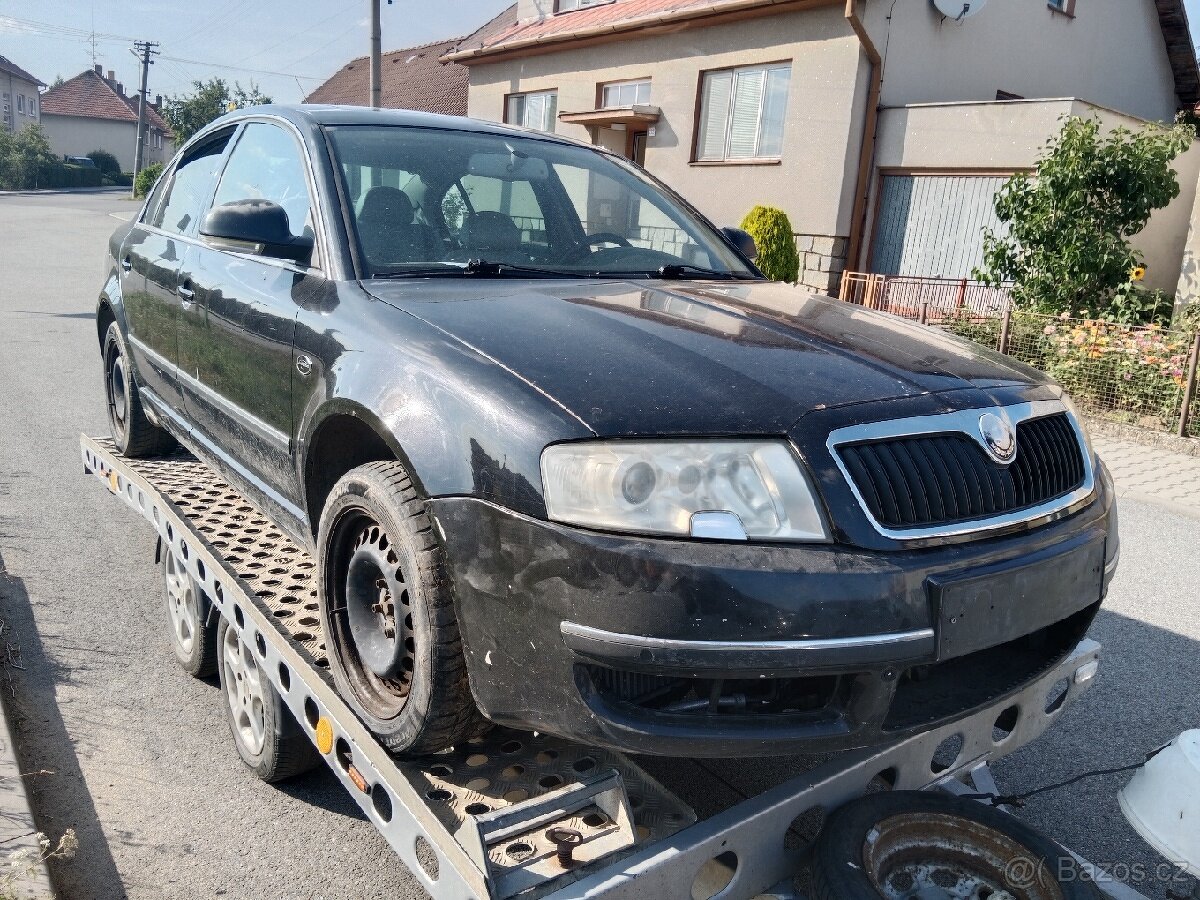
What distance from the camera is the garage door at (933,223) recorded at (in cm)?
1421

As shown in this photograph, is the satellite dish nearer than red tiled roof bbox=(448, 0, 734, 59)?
Yes

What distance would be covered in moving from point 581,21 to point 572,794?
20.1 metres

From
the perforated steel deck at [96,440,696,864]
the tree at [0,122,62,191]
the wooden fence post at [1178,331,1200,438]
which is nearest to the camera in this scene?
the perforated steel deck at [96,440,696,864]

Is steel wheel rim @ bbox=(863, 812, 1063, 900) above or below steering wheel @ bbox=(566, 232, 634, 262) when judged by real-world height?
below

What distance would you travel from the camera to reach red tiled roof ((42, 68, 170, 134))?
76000 millimetres

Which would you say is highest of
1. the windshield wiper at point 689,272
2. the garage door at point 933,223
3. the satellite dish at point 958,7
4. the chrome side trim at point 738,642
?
the satellite dish at point 958,7

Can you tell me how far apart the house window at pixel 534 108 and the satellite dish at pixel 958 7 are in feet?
26.4

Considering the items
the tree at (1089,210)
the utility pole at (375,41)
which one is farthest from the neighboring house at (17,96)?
the tree at (1089,210)

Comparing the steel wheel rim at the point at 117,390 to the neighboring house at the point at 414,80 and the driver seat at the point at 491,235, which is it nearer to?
the driver seat at the point at 491,235

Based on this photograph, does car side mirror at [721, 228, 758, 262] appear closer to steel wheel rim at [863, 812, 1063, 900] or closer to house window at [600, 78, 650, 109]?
steel wheel rim at [863, 812, 1063, 900]

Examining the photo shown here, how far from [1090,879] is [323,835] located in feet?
6.63

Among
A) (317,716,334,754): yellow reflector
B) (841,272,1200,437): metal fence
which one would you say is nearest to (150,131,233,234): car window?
(317,716,334,754): yellow reflector

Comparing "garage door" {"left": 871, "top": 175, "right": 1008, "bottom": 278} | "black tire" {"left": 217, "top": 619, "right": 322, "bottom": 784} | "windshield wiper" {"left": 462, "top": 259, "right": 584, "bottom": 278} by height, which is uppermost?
"garage door" {"left": 871, "top": 175, "right": 1008, "bottom": 278}

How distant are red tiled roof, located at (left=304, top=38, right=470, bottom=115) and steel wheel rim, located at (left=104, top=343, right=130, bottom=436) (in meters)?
22.3
